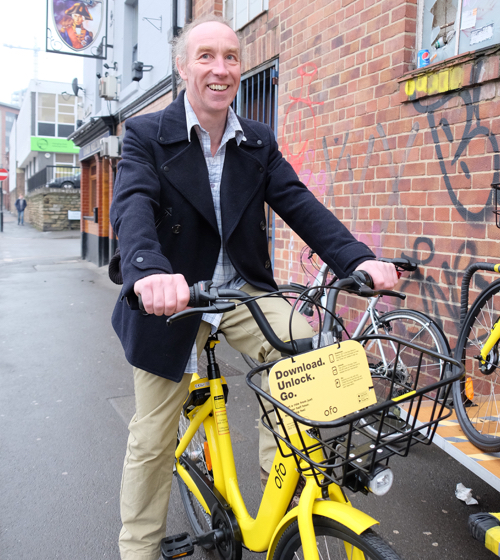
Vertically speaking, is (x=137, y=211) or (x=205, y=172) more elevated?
(x=205, y=172)

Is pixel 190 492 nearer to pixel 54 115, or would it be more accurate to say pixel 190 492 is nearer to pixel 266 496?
pixel 266 496

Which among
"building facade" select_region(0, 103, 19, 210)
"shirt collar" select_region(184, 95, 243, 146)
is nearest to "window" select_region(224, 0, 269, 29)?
"shirt collar" select_region(184, 95, 243, 146)

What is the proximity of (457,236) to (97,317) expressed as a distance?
224 inches

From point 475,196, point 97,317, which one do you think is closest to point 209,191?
point 475,196

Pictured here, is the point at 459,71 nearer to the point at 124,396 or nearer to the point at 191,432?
the point at 191,432

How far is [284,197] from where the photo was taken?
7.41 ft

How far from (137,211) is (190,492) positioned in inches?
59.5

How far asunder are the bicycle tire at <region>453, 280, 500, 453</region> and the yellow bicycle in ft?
1.00

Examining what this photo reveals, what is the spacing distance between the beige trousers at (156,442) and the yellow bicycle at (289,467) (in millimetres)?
95

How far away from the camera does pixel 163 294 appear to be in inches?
57.8

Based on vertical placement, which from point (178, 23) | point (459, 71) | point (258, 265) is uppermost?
point (178, 23)

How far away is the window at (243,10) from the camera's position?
22.2 feet

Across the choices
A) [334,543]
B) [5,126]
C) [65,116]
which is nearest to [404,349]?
[334,543]

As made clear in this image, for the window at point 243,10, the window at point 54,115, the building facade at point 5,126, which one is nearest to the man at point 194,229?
the window at point 243,10
